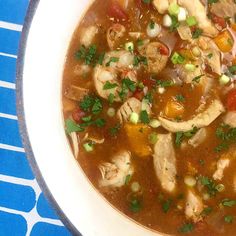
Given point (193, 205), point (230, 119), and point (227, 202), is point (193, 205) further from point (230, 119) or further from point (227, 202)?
point (230, 119)

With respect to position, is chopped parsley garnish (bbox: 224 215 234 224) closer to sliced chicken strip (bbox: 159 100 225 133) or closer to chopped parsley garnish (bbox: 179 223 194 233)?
chopped parsley garnish (bbox: 179 223 194 233)

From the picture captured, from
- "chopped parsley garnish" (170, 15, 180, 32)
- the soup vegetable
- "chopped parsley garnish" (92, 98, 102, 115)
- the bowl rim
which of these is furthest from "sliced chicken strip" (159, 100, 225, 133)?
the bowl rim

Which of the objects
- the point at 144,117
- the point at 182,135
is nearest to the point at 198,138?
the point at 182,135

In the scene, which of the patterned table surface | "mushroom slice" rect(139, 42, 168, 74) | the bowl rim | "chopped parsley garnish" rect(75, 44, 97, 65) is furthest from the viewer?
the patterned table surface

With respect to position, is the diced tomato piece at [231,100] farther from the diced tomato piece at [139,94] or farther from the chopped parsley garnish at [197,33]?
the diced tomato piece at [139,94]

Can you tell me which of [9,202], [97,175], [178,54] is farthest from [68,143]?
[178,54]

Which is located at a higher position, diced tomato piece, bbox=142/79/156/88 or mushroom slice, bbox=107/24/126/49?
mushroom slice, bbox=107/24/126/49

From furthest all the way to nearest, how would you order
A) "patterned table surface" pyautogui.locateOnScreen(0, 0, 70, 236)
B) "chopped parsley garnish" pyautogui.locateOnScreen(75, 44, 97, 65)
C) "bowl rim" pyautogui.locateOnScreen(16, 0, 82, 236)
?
"patterned table surface" pyautogui.locateOnScreen(0, 0, 70, 236), "chopped parsley garnish" pyautogui.locateOnScreen(75, 44, 97, 65), "bowl rim" pyautogui.locateOnScreen(16, 0, 82, 236)

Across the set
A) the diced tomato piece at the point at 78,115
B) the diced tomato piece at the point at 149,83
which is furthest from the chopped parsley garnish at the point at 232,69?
the diced tomato piece at the point at 78,115
